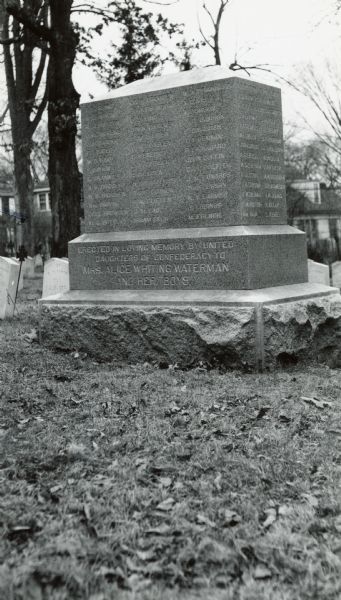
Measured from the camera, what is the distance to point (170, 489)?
402 centimetres

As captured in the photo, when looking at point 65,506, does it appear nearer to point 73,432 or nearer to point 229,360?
point 73,432

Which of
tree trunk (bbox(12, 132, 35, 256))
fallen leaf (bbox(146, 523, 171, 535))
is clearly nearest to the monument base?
fallen leaf (bbox(146, 523, 171, 535))

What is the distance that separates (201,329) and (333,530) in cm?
364

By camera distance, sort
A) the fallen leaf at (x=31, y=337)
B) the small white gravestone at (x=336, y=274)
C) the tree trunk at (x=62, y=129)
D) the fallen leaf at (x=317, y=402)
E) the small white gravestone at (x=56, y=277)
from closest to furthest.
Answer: the fallen leaf at (x=317, y=402), the fallen leaf at (x=31, y=337), the small white gravestone at (x=56, y=277), the tree trunk at (x=62, y=129), the small white gravestone at (x=336, y=274)

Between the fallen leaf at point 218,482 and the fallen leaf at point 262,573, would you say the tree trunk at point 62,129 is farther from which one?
the fallen leaf at point 262,573

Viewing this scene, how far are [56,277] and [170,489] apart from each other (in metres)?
9.45

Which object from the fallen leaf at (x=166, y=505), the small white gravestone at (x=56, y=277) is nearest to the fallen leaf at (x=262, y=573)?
the fallen leaf at (x=166, y=505)

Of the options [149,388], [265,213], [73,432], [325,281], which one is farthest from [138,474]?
[325,281]

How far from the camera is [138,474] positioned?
4.17 metres

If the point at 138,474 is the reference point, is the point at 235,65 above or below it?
above

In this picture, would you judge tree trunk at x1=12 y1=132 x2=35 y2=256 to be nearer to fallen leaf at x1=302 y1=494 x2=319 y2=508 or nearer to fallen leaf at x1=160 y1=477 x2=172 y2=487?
fallen leaf at x1=160 y1=477 x2=172 y2=487

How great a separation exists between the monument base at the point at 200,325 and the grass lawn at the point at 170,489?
0.47m

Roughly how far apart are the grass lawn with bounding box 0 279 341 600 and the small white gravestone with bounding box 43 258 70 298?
21.4 ft

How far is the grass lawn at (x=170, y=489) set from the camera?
10.1ft
